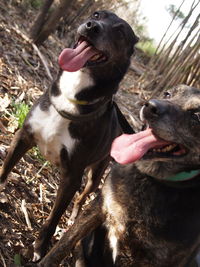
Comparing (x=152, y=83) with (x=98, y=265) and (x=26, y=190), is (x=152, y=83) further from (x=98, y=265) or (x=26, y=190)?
(x=98, y=265)

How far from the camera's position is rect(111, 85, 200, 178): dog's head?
2.49 m

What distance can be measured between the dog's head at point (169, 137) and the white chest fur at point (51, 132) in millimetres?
769

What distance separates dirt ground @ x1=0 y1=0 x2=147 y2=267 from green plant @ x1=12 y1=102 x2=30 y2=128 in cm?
6

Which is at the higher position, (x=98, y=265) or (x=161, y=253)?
(x=161, y=253)

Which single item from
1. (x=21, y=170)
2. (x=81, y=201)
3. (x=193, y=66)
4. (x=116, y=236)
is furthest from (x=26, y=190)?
(x=193, y=66)

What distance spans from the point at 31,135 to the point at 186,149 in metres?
1.41

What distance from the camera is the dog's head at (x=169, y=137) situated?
98.2 inches

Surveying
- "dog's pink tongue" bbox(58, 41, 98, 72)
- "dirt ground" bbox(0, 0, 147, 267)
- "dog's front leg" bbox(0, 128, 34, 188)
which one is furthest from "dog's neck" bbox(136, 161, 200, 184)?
"dirt ground" bbox(0, 0, 147, 267)

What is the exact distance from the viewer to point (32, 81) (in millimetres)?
5770

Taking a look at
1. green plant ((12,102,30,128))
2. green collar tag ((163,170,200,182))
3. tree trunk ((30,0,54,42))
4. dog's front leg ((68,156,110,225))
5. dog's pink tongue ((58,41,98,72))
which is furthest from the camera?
tree trunk ((30,0,54,42))

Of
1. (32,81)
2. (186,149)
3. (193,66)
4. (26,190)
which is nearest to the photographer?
(186,149)

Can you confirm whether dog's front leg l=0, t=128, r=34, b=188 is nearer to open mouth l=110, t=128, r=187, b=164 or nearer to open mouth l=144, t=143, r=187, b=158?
open mouth l=110, t=128, r=187, b=164

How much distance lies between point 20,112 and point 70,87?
4.36ft

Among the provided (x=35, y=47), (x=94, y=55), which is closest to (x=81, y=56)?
(x=94, y=55)
